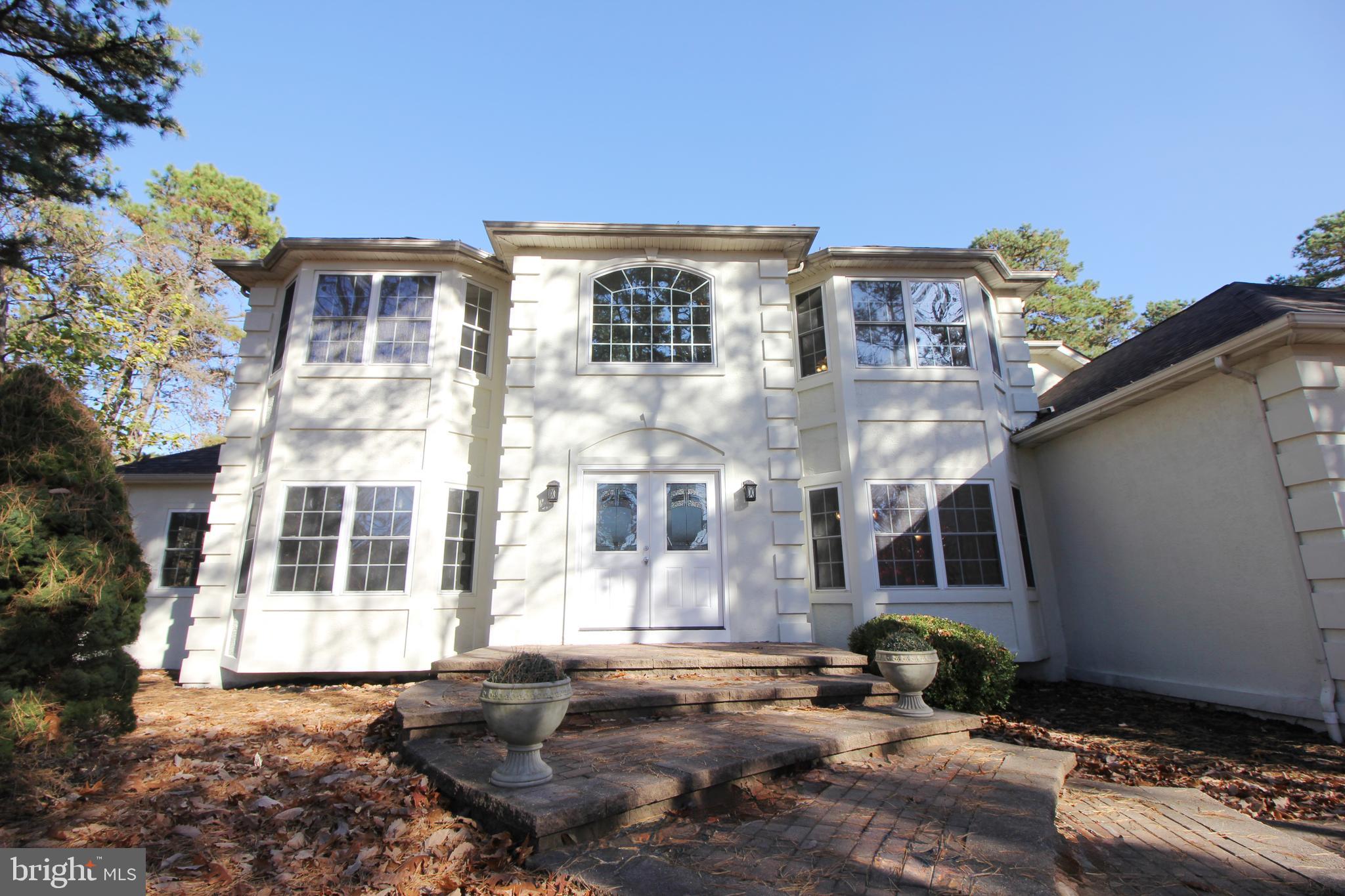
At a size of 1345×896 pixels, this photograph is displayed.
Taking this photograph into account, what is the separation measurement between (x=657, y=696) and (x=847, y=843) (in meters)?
2.45

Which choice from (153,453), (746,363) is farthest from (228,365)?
(746,363)

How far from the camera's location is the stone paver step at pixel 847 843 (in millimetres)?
2510

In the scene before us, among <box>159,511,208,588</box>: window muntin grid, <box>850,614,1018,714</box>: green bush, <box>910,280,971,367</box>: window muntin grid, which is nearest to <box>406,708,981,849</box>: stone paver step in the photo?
<box>850,614,1018,714</box>: green bush

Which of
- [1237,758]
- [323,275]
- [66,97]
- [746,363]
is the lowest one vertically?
[1237,758]

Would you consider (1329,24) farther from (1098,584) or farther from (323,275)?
(323,275)

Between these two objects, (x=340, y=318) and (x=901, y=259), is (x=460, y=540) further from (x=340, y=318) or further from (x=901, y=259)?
(x=901, y=259)

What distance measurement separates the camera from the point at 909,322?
9.58 m

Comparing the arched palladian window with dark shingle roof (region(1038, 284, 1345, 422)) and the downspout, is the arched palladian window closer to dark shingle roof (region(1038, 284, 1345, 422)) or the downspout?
dark shingle roof (region(1038, 284, 1345, 422))

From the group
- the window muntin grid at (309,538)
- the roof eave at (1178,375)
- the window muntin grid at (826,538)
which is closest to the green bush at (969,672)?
the window muntin grid at (826,538)

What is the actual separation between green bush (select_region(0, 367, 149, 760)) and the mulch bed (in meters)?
7.46

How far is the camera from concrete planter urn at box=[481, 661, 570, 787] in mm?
3189

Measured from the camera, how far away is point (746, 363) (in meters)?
8.98

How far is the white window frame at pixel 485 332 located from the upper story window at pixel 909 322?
568cm

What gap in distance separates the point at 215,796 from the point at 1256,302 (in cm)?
1092
